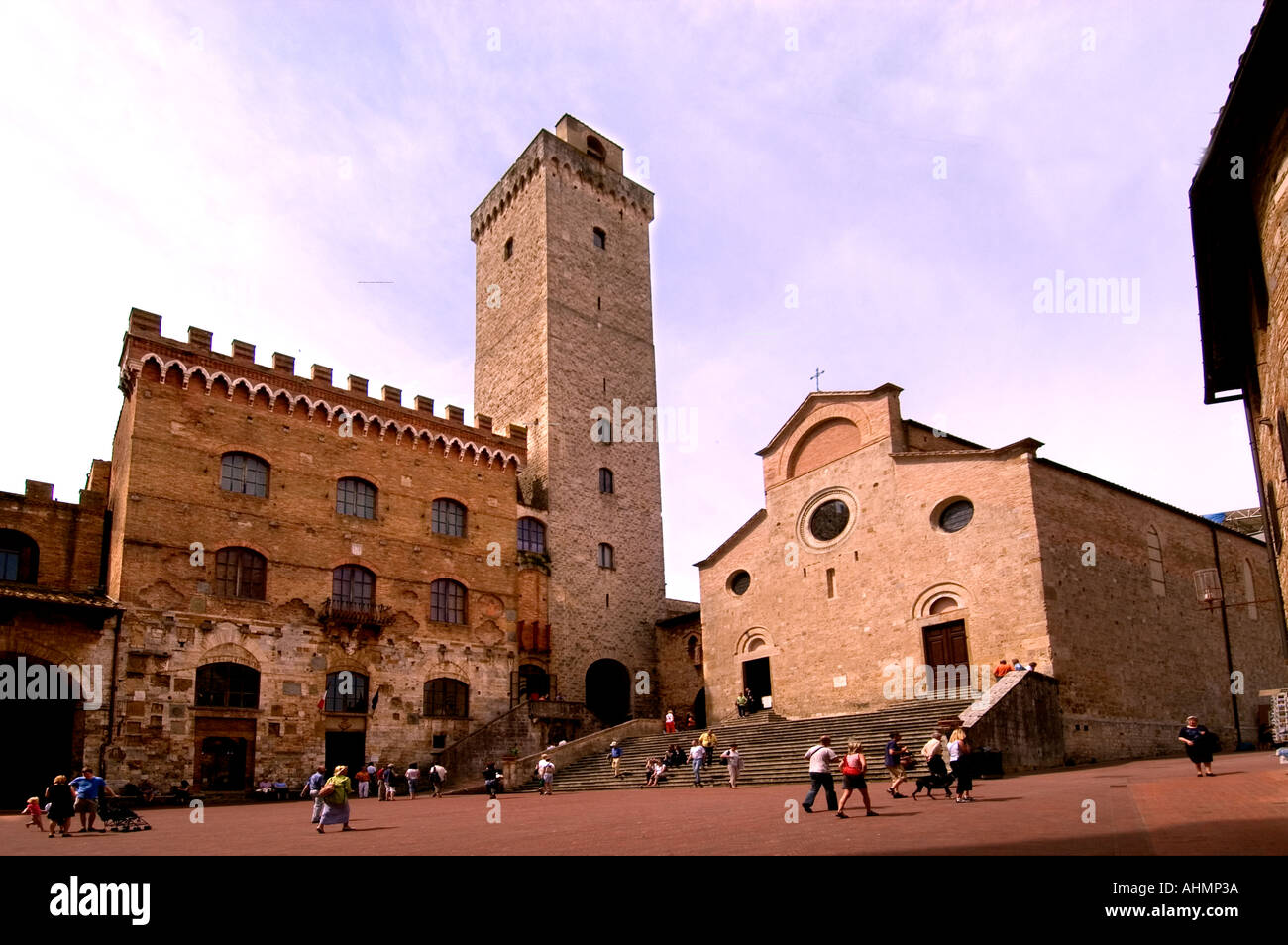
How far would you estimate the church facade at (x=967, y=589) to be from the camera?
24.1 m

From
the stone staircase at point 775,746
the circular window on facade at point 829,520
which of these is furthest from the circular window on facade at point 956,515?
the stone staircase at point 775,746

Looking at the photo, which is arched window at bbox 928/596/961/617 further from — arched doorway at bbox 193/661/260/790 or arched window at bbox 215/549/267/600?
arched window at bbox 215/549/267/600

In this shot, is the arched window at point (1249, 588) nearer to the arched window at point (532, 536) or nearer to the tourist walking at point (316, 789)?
the arched window at point (532, 536)

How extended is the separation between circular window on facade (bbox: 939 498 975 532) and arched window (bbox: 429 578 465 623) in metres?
15.5

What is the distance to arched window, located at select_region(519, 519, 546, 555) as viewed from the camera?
33.8 meters

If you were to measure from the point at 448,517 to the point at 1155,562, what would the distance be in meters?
22.2

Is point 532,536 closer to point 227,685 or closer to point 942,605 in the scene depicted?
point 227,685

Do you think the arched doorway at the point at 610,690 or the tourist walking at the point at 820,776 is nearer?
the tourist walking at the point at 820,776

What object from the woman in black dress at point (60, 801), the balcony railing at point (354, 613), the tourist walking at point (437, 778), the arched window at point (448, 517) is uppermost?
the arched window at point (448, 517)

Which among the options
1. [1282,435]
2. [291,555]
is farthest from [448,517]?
[1282,435]

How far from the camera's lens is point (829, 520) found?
3000cm

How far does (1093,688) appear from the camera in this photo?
77.5ft

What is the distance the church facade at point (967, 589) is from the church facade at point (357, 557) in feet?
20.3

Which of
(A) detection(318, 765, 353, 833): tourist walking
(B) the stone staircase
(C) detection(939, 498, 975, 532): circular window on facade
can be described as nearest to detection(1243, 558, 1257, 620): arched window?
(C) detection(939, 498, 975, 532): circular window on facade
